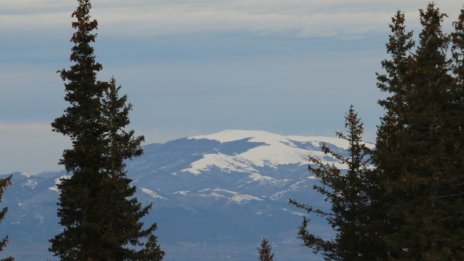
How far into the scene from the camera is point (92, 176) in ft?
122

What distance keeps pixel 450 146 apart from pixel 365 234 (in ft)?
22.6

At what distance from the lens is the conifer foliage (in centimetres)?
3644

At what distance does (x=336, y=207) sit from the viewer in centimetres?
4225

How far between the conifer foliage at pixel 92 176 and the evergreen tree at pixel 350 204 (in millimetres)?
6819

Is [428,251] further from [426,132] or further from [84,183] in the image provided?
[84,183]

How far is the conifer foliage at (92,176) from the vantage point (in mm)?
36438

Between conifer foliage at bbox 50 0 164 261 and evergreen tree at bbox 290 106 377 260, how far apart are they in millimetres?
6819

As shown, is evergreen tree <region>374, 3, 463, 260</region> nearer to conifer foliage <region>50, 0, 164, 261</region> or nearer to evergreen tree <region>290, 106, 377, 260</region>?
evergreen tree <region>290, 106, 377, 260</region>

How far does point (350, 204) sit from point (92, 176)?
1040 cm

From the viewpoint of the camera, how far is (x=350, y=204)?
Result: 137 feet

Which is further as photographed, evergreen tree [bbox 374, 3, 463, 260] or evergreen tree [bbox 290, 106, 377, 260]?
evergreen tree [bbox 290, 106, 377, 260]

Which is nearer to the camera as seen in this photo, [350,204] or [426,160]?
[426,160]

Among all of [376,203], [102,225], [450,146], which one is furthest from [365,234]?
[102,225]

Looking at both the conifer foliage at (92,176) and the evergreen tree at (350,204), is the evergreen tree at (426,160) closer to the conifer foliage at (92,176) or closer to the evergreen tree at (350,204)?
the evergreen tree at (350,204)
